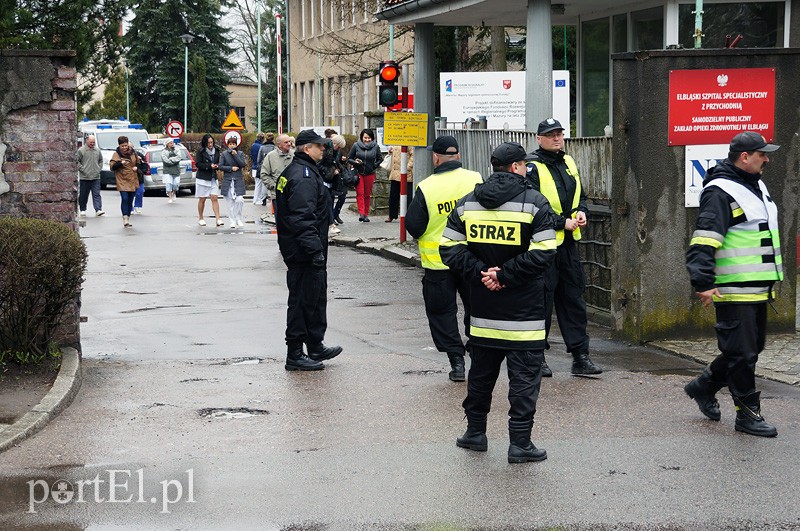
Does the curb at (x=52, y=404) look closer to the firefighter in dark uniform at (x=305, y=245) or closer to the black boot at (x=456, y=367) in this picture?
the firefighter in dark uniform at (x=305, y=245)

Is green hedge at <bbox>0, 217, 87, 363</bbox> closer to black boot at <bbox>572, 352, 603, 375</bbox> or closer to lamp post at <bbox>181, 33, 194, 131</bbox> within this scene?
black boot at <bbox>572, 352, 603, 375</bbox>

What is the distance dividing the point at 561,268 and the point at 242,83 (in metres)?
95.9

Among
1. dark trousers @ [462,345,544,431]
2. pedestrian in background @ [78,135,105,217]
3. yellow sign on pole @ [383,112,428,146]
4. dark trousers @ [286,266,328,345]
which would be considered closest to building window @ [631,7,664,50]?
→ yellow sign on pole @ [383,112,428,146]

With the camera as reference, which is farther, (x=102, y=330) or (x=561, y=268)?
(x=102, y=330)

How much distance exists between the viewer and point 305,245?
988 centimetres

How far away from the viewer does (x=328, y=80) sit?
180 feet

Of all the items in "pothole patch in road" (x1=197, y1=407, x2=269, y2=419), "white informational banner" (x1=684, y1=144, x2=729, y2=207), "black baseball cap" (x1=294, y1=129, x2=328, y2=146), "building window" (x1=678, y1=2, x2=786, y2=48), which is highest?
"building window" (x1=678, y1=2, x2=786, y2=48)

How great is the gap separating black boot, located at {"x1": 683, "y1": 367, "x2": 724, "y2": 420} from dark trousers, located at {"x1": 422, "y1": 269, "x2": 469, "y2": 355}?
6.47ft

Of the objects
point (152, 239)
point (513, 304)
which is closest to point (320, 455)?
point (513, 304)

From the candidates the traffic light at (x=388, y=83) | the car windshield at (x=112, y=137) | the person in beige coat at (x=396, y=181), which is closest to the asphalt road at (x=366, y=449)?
the traffic light at (x=388, y=83)

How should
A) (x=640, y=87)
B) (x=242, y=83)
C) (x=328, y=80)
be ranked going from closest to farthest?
(x=640, y=87) → (x=328, y=80) → (x=242, y=83)

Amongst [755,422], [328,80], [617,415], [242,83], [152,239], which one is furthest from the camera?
[242,83]

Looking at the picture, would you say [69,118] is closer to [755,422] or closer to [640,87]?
[640,87]

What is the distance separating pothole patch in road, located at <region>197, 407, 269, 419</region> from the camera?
841 cm
